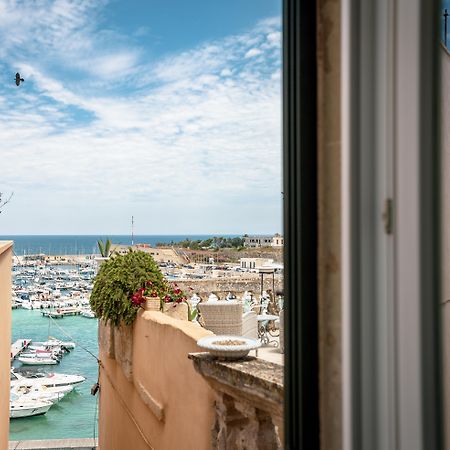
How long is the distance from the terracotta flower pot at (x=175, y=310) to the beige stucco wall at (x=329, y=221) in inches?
141

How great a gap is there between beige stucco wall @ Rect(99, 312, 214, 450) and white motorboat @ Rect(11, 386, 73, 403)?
14.9 metres

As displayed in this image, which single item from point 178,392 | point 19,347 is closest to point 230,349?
point 178,392

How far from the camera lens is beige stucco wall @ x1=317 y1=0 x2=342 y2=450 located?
44.0 inches

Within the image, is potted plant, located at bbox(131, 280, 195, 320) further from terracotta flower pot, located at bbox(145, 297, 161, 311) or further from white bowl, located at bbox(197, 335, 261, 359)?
white bowl, located at bbox(197, 335, 261, 359)

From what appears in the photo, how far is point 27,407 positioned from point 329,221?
19810mm

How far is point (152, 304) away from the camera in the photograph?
4613 millimetres

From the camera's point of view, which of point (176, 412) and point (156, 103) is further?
point (156, 103)

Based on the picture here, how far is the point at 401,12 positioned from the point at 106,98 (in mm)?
55599

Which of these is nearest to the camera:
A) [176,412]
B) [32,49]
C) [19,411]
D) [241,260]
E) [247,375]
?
[247,375]

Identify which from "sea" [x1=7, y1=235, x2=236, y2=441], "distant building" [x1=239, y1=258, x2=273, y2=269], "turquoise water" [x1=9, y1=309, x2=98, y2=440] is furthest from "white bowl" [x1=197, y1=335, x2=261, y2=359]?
"turquoise water" [x1=9, y1=309, x2=98, y2=440]

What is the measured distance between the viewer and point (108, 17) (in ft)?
110

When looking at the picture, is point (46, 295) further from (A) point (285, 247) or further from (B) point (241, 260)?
(A) point (285, 247)

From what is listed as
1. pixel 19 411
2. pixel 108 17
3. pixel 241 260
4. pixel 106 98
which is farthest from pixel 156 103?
pixel 241 260

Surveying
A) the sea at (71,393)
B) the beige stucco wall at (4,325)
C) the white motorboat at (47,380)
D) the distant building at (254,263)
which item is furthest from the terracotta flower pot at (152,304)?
the white motorboat at (47,380)
